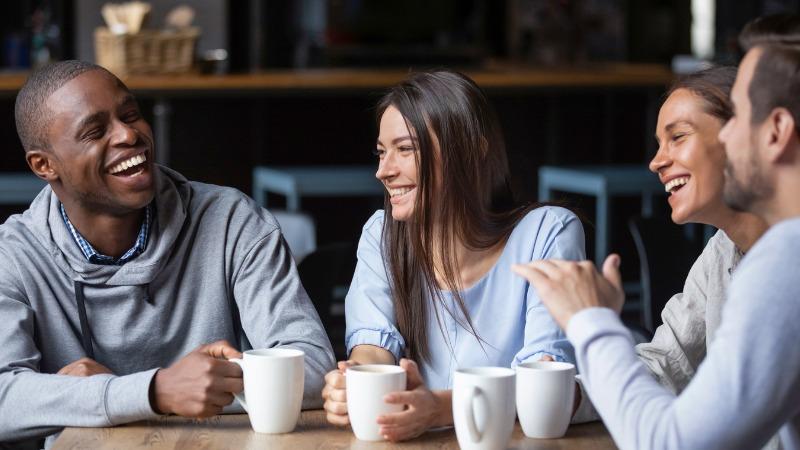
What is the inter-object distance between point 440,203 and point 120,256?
538 mm

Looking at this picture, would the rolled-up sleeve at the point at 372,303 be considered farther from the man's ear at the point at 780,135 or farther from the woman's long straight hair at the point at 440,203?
the man's ear at the point at 780,135

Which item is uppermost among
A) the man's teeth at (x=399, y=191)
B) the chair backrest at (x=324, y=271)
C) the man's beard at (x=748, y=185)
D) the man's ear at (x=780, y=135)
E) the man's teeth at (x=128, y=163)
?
the man's ear at (x=780, y=135)

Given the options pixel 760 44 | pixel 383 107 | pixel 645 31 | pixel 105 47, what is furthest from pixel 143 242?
pixel 645 31

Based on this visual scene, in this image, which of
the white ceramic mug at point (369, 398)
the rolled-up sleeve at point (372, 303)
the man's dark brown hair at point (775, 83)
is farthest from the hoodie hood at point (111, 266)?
the man's dark brown hair at point (775, 83)

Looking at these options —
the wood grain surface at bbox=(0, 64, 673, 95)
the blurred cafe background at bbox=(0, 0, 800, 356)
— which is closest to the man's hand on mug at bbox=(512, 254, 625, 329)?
the blurred cafe background at bbox=(0, 0, 800, 356)

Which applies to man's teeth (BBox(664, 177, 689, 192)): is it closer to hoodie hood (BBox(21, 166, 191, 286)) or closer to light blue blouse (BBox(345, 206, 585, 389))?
light blue blouse (BBox(345, 206, 585, 389))

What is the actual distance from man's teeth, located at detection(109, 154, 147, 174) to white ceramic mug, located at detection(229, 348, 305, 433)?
0.53 meters

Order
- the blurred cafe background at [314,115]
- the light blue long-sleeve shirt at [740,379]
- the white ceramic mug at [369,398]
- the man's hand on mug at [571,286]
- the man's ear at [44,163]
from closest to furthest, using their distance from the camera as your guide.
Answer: the light blue long-sleeve shirt at [740,379], the man's hand on mug at [571,286], the white ceramic mug at [369,398], the man's ear at [44,163], the blurred cafe background at [314,115]

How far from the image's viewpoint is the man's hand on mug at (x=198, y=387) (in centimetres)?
156

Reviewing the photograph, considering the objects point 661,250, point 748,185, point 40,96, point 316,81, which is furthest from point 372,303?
point 316,81

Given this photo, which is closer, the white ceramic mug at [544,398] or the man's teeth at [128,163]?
the white ceramic mug at [544,398]

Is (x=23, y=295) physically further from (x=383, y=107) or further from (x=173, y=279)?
(x=383, y=107)

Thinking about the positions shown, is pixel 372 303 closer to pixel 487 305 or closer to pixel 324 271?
pixel 487 305

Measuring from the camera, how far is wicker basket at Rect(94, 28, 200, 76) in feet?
15.1
